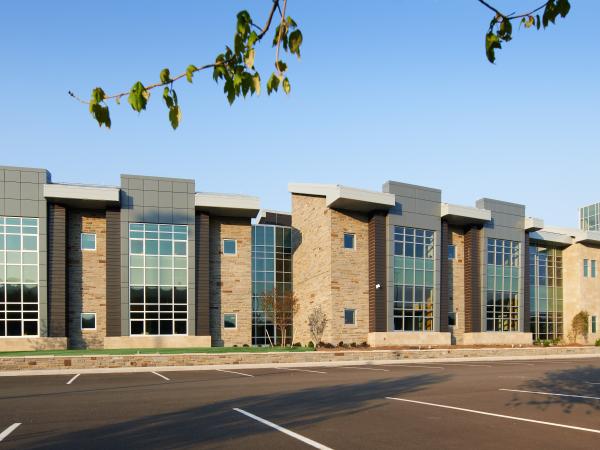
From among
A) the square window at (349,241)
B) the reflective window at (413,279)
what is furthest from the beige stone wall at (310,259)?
the reflective window at (413,279)

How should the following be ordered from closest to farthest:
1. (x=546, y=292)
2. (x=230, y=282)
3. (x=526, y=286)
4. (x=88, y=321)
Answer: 1. (x=88, y=321)
2. (x=230, y=282)
3. (x=526, y=286)
4. (x=546, y=292)

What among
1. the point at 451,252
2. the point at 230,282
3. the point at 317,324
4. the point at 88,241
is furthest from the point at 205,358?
the point at 451,252

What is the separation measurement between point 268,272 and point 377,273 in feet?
27.0

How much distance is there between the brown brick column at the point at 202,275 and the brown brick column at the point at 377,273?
10535 mm

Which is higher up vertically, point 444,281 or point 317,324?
point 444,281

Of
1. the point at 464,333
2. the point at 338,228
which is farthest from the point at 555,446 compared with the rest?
the point at 464,333

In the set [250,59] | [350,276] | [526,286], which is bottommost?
[526,286]

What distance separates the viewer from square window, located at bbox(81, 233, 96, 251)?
34031 mm

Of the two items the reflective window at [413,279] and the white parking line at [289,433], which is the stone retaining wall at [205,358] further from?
the white parking line at [289,433]

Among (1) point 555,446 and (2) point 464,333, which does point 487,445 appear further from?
(2) point 464,333

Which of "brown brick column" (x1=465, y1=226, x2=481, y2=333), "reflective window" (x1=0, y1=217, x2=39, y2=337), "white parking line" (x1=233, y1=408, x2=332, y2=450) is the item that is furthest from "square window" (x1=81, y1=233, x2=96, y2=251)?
"brown brick column" (x1=465, y1=226, x2=481, y2=333)

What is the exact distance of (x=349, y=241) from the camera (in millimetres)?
36031

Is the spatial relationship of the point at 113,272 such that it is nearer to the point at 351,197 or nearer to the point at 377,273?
the point at 351,197

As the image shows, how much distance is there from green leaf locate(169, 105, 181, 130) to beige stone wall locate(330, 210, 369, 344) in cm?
3054
